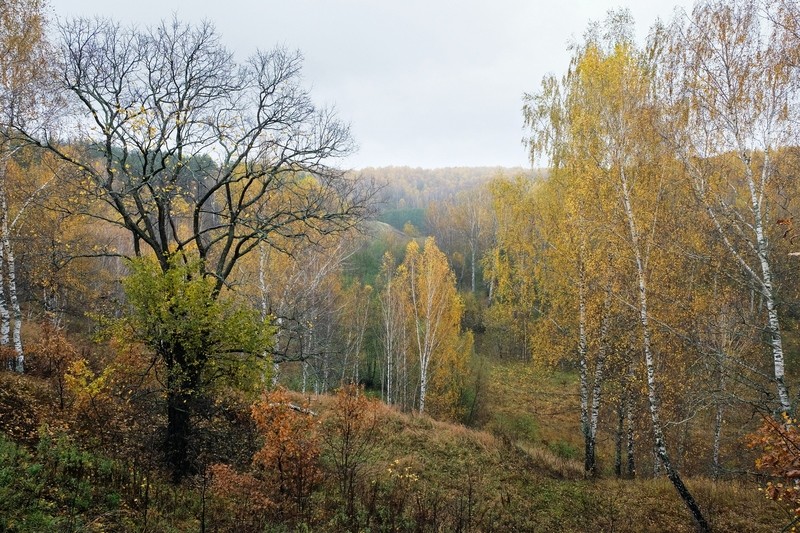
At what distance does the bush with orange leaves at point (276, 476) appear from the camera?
22.6 feet

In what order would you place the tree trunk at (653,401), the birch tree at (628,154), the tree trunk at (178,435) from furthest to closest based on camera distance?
the birch tree at (628,154) < the tree trunk at (653,401) < the tree trunk at (178,435)

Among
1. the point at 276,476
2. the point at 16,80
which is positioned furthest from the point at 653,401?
the point at 16,80

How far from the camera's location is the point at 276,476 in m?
8.00

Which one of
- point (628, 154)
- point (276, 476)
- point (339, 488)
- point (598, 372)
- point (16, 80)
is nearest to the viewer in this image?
point (276, 476)

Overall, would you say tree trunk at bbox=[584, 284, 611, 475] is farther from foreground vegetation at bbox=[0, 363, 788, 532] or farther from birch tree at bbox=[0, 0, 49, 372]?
birch tree at bbox=[0, 0, 49, 372]

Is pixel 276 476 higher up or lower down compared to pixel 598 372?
lower down

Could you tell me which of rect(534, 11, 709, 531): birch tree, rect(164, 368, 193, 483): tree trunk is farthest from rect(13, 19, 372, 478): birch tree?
rect(534, 11, 709, 531): birch tree

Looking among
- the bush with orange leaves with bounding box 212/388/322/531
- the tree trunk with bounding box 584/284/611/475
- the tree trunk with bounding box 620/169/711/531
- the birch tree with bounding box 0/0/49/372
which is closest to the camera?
A: the bush with orange leaves with bounding box 212/388/322/531

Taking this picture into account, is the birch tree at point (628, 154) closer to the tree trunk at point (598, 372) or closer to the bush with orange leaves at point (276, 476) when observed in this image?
the tree trunk at point (598, 372)

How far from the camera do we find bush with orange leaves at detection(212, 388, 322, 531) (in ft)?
22.6

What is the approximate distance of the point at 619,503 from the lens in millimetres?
9766

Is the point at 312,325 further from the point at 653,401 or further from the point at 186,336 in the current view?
the point at 653,401

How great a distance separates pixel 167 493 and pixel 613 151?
12431 millimetres

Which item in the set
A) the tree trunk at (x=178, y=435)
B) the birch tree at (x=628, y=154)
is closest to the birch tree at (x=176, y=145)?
the tree trunk at (x=178, y=435)
